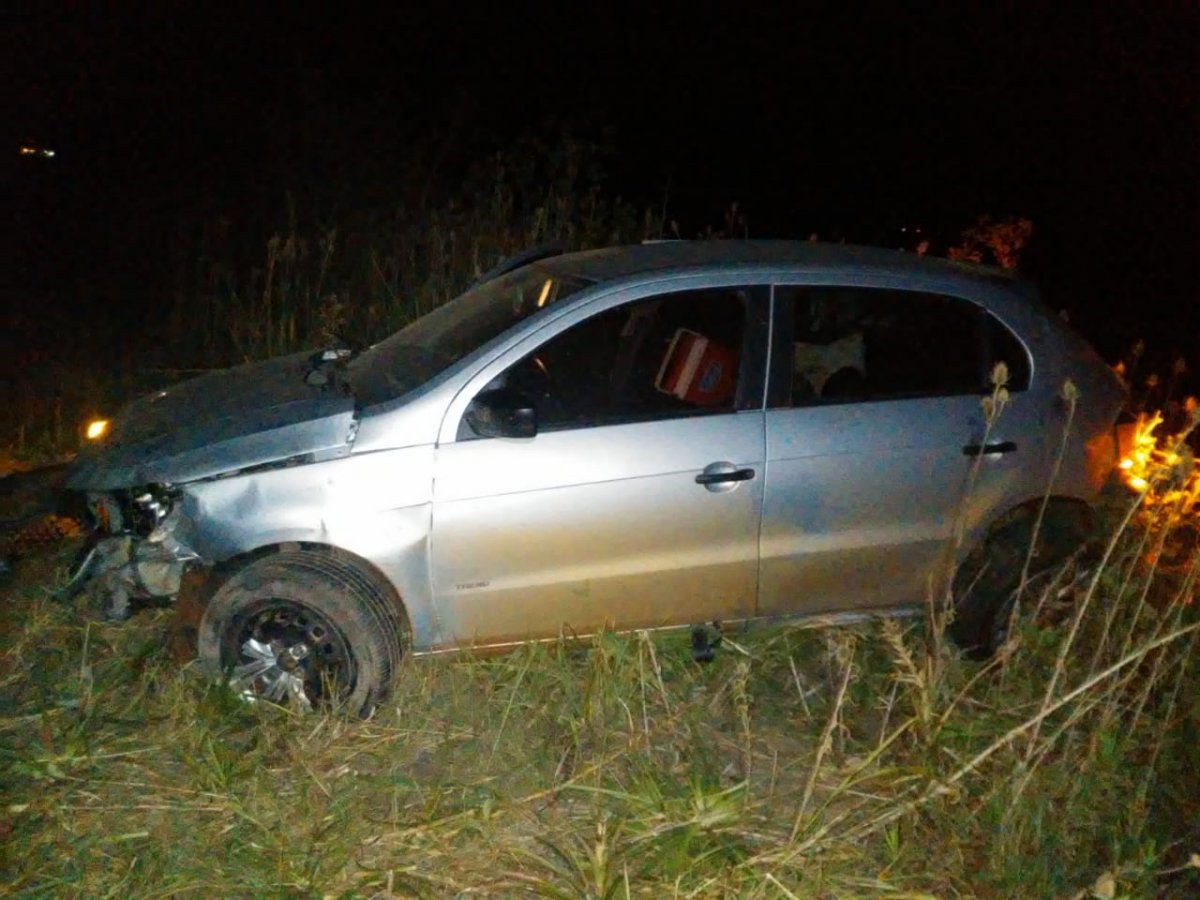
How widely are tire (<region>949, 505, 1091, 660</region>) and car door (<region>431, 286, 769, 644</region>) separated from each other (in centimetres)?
93

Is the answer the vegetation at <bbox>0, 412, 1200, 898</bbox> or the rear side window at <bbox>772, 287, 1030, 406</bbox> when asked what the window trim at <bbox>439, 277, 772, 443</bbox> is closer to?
the rear side window at <bbox>772, 287, 1030, 406</bbox>

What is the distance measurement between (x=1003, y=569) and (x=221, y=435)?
2972 millimetres

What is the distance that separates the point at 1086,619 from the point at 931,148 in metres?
20.0

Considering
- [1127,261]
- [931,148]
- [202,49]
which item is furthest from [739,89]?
[202,49]

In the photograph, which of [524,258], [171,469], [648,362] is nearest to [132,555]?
[171,469]

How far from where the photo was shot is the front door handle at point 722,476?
4677mm

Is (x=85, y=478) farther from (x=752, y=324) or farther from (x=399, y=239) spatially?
(x=399, y=239)

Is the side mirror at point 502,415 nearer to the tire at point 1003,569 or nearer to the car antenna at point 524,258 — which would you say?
the car antenna at point 524,258

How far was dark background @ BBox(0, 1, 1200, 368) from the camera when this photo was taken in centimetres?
1291

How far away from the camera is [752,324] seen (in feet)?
16.0

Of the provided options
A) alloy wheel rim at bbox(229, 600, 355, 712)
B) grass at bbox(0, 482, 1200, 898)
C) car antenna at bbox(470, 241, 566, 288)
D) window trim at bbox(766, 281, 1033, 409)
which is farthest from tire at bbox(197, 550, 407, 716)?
car antenna at bbox(470, 241, 566, 288)

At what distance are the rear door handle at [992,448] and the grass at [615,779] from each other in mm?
596

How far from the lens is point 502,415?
14.7ft

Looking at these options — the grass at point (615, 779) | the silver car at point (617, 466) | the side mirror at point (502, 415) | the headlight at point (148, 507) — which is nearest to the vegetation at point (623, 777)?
the grass at point (615, 779)
